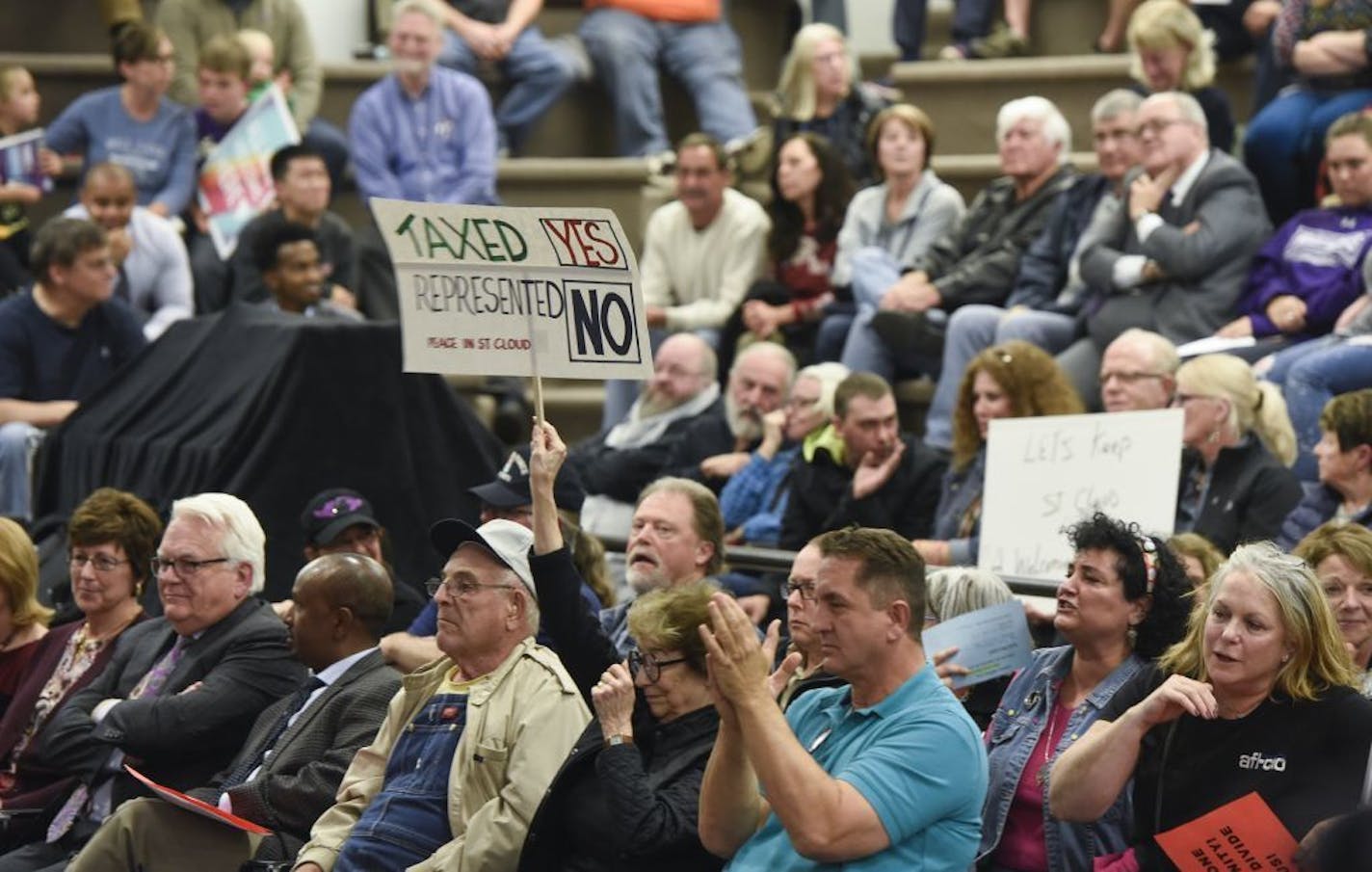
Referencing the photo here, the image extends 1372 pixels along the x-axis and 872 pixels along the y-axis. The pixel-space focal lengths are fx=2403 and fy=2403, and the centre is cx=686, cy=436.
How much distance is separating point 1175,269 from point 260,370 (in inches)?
128

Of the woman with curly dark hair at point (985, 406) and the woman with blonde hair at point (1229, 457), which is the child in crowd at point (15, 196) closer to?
the woman with curly dark hair at point (985, 406)

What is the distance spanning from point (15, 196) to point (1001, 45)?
4.66 metres

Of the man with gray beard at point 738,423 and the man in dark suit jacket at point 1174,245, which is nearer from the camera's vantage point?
the man in dark suit jacket at point 1174,245

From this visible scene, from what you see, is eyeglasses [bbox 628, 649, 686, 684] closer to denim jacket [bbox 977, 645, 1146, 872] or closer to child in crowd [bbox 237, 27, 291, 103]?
denim jacket [bbox 977, 645, 1146, 872]

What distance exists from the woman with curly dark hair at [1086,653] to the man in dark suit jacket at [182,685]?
2130 mm

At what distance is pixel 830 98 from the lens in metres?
10.7

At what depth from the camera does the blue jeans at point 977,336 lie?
884 centimetres

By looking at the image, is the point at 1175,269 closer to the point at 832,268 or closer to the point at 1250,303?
the point at 1250,303

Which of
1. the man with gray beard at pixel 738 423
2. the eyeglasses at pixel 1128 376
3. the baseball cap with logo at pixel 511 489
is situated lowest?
the man with gray beard at pixel 738 423

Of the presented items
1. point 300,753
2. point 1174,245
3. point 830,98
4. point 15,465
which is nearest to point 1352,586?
point 300,753

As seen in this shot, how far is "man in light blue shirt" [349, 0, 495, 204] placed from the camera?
37.2 ft

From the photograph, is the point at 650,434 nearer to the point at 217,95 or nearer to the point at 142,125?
the point at 217,95

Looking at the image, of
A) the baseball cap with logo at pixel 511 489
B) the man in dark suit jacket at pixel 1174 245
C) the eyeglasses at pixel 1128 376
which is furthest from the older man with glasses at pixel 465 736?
the man in dark suit jacket at pixel 1174 245

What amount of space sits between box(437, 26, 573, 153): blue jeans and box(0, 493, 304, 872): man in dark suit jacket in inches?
226
